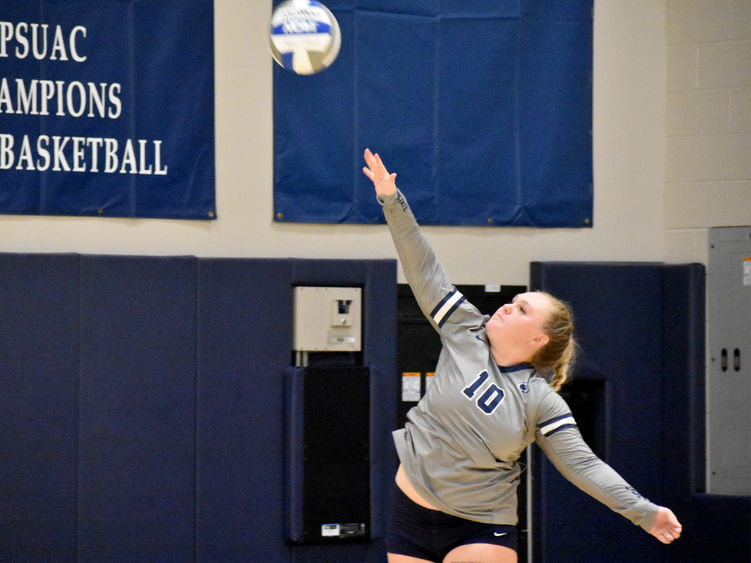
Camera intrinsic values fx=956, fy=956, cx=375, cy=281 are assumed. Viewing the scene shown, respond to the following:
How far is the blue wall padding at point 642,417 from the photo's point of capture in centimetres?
602

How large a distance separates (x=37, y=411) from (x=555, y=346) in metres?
3.27

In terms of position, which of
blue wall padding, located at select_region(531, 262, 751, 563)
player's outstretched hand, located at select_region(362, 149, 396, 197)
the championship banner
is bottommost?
blue wall padding, located at select_region(531, 262, 751, 563)

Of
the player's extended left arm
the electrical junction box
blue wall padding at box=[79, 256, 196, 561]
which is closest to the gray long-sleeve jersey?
the player's extended left arm

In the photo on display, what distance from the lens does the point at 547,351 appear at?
324 centimetres

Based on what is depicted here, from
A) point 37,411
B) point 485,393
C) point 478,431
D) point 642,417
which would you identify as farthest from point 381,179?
point 642,417

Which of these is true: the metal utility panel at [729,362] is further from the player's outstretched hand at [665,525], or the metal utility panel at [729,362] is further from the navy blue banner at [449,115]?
the player's outstretched hand at [665,525]

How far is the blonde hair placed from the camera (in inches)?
125

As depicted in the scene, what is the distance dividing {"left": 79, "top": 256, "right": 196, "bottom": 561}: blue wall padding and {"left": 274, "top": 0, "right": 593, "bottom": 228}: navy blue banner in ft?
3.06

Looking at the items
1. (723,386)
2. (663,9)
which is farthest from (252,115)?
(723,386)

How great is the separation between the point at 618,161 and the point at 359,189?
1.75m

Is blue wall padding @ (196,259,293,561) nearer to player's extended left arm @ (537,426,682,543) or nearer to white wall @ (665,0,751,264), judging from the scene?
white wall @ (665,0,751,264)

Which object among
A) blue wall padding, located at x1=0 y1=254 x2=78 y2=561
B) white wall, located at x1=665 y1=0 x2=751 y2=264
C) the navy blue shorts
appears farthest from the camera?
white wall, located at x1=665 y1=0 x2=751 y2=264

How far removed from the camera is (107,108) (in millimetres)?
5531

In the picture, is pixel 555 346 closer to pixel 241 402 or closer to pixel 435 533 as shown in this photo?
pixel 435 533
